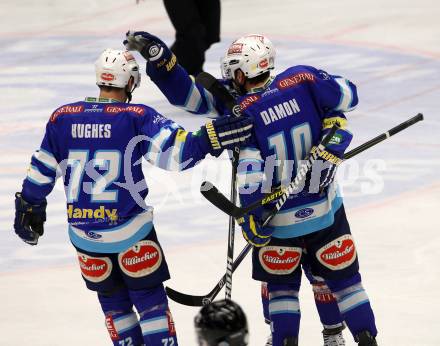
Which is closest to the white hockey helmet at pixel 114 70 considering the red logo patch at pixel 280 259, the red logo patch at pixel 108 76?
the red logo patch at pixel 108 76

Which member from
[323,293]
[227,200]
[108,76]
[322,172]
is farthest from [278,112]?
[323,293]

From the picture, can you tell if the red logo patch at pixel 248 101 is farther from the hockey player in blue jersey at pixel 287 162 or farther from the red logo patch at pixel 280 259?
the red logo patch at pixel 280 259

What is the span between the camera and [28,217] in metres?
5.90

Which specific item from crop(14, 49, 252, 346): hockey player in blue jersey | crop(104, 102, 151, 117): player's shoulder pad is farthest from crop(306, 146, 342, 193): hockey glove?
crop(104, 102, 151, 117): player's shoulder pad

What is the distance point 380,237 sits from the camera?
26.6ft

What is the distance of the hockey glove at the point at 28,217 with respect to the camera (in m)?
5.89

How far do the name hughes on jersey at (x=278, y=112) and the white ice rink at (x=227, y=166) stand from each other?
4.96 feet

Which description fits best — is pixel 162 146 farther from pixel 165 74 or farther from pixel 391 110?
pixel 391 110

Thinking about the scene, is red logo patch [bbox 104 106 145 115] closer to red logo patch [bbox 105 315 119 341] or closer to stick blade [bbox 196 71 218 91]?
stick blade [bbox 196 71 218 91]

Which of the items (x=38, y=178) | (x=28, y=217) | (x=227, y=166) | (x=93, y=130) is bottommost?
(x=227, y=166)

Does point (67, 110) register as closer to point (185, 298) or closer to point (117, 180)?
point (117, 180)

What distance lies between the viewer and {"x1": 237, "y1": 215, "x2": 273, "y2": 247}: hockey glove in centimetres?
569

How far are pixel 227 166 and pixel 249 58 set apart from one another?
392cm

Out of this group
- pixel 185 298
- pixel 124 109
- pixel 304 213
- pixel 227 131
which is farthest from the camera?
pixel 185 298
